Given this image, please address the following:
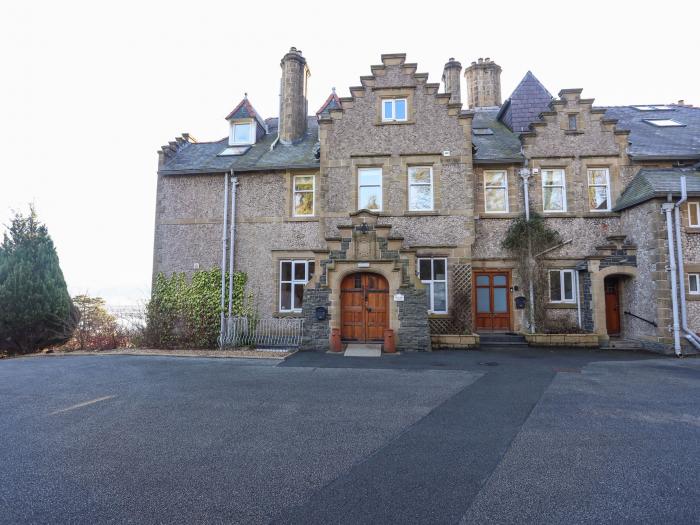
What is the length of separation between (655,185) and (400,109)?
30.8 ft

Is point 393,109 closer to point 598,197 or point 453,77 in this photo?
point 453,77

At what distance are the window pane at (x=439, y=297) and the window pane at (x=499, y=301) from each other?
221 centimetres

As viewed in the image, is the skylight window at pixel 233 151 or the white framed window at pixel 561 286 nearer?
the white framed window at pixel 561 286

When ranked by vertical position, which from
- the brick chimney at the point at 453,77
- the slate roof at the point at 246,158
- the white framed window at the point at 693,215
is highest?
the brick chimney at the point at 453,77

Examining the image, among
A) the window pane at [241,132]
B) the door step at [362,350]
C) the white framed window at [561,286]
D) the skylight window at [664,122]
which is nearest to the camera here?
the door step at [362,350]

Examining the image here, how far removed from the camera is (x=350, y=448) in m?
4.61

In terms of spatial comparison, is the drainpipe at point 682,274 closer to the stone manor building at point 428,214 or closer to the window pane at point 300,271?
the stone manor building at point 428,214

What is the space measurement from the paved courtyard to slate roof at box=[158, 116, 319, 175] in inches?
375

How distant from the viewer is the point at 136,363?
412 inches

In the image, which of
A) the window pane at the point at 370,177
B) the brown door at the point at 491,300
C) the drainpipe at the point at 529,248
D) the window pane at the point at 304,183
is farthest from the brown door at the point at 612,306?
the window pane at the point at 304,183

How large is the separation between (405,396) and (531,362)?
5.39 m

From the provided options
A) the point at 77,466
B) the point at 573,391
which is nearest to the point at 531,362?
the point at 573,391

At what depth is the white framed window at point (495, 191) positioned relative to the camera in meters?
15.0

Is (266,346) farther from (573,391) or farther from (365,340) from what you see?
(573,391)
